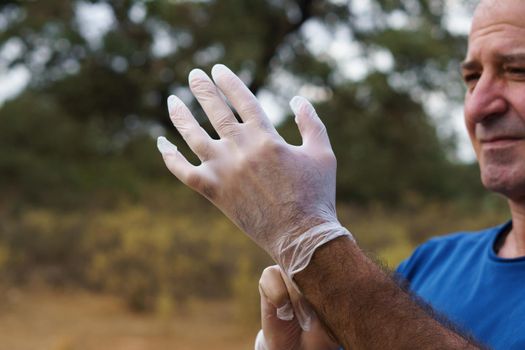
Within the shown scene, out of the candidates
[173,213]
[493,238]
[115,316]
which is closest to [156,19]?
[173,213]

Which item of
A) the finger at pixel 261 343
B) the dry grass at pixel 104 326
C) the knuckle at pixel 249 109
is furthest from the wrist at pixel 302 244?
the dry grass at pixel 104 326

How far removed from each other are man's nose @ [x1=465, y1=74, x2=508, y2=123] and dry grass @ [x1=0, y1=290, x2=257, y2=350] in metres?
4.49

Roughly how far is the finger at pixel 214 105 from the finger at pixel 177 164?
87 mm

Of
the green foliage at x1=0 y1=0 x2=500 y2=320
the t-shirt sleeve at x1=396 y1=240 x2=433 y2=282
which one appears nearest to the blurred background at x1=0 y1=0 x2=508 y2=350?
the green foliage at x1=0 y1=0 x2=500 y2=320

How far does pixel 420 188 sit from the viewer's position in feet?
52.2

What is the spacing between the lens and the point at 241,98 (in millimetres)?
1438

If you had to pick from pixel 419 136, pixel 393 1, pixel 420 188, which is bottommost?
pixel 420 188

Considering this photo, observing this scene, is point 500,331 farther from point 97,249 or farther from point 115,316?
point 97,249

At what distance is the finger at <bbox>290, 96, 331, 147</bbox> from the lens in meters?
1.44

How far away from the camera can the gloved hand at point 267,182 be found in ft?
4.39

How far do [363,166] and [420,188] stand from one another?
60.4 inches

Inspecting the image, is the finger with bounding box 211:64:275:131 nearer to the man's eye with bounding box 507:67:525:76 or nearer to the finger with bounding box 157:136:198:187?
the finger with bounding box 157:136:198:187

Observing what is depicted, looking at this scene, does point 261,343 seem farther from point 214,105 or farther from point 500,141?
point 500,141

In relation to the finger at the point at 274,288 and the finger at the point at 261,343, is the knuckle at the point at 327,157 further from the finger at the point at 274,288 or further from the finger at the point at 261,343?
the finger at the point at 261,343
